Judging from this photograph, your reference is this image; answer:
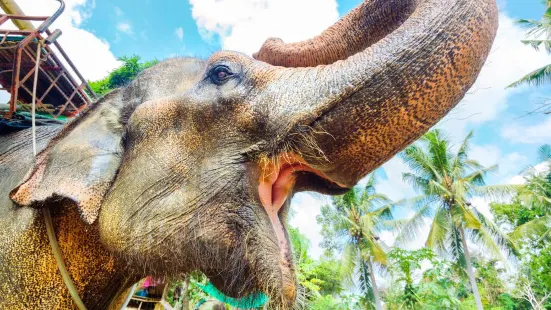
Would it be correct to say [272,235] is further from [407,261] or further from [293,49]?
[407,261]

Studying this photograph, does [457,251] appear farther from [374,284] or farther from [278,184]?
[278,184]

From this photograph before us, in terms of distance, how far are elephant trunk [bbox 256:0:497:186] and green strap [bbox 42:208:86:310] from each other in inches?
36.8

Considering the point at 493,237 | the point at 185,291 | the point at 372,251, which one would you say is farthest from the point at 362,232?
the point at 185,291

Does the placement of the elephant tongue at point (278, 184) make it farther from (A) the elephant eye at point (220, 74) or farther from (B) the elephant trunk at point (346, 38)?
(B) the elephant trunk at point (346, 38)

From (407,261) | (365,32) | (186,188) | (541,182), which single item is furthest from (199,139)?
(541,182)

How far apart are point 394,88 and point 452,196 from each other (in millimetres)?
20353

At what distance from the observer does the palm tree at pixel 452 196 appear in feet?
62.0

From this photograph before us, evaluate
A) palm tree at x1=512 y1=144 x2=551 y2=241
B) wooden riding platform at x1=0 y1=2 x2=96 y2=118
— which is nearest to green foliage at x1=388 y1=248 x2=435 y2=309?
palm tree at x1=512 y1=144 x2=551 y2=241

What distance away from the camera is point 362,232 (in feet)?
66.7

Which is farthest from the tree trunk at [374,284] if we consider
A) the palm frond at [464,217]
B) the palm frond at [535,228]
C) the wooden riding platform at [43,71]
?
the wooden riding platform at [43,71]

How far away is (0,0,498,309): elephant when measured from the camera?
1.10 metres

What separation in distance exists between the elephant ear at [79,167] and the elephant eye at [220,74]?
0.44m

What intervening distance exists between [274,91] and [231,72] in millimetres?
240

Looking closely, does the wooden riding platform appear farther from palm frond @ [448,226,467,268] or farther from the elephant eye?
palm frond @ [448,226,467,268]
